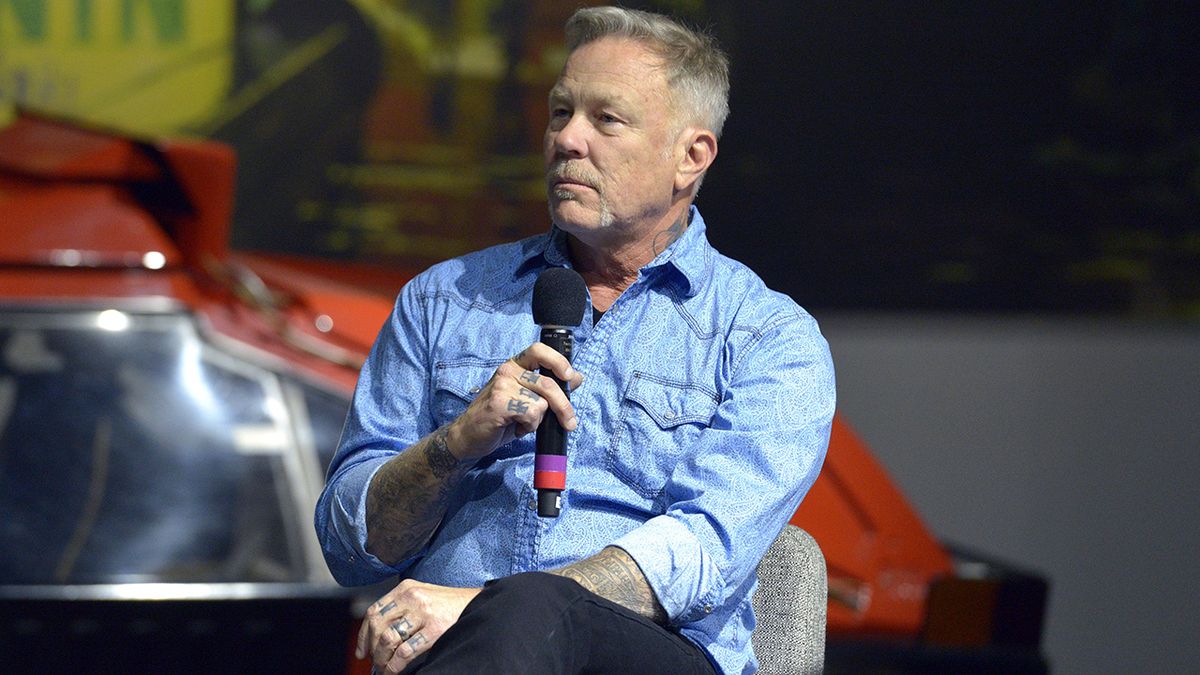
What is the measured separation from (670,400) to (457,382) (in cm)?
26

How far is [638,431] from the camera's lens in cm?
173

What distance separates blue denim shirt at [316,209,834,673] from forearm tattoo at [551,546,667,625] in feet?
0.04

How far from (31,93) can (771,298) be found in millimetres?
2667

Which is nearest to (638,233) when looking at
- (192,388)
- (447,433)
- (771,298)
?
(771,298)

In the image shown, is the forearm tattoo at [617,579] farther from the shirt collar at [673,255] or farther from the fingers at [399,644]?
the shirt collar at [673,255]

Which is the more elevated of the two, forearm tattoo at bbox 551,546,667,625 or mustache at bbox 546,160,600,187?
mustache at bbox 546,160,600,187

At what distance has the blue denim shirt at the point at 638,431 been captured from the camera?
164 cm

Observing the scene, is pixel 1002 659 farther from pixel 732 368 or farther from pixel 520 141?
pixel 520 141

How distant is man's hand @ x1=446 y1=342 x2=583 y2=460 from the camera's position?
150 centimetres

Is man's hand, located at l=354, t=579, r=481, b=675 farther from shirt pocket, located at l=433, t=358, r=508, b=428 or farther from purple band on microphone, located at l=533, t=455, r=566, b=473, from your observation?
shirt pocket, located at l=433, t=358, r=508, b=428

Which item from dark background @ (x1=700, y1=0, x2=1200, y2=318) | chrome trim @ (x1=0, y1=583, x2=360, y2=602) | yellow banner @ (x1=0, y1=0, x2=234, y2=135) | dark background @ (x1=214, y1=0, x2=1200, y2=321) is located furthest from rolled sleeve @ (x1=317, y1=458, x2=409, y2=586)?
dark background @ (x1=700, y1=0, x2=1200, y2=318)

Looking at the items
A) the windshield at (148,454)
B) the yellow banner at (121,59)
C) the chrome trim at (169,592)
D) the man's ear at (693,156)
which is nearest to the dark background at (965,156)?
the yellow banner at (121,59)

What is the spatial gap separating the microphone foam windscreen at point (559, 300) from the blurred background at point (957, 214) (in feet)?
8.47

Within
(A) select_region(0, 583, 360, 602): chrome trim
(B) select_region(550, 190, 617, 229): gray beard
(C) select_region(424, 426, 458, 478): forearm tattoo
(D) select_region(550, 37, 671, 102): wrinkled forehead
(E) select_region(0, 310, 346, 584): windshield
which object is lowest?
(A) select_region(0, 583, 360, 602): chrome trim
